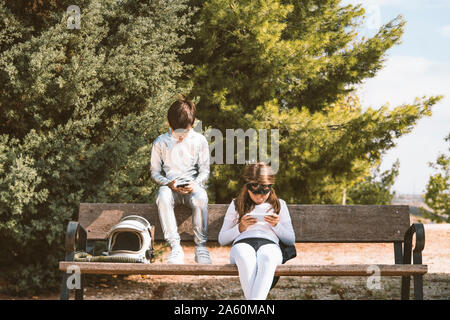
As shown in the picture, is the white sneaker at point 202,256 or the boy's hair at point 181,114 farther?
the boy's hair at point 181,114

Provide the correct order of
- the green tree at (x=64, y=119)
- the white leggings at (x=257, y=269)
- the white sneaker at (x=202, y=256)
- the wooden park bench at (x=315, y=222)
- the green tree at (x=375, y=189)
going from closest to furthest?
the white leggings at (x=257, y=269) < the white sneaker at (x=202, y=256) < the wooden park bench at (x=315, y=222) < the green tree at (x=64, y=119) < the green tree at (x=375, y=189)

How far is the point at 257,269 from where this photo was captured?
130 inches

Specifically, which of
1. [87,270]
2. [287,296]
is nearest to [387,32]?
[287,296]

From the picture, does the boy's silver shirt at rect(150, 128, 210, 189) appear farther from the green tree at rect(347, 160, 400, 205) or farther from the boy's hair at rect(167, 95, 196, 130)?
the green tree at rect(347, 160, 400, 205)

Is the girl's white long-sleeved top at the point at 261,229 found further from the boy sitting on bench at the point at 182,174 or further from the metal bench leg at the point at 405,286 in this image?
the metal bench leg at the point at 405,286

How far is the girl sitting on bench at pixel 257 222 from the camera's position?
3.42 metres

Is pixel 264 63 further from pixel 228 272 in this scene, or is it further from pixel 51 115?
pixel 228 272

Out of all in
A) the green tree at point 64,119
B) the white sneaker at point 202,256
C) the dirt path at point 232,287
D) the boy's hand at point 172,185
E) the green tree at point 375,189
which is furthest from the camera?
the green tree at point 375,189

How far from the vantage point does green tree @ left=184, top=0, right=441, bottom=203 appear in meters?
7.85

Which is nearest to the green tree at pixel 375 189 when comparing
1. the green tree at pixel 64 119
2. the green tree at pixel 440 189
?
the green tree at pixel 440 189

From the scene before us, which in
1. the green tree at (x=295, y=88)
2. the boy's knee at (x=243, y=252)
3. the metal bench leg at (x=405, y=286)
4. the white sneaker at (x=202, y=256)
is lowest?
the metal bench leg at (x=405, y=286)

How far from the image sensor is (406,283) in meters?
4.01

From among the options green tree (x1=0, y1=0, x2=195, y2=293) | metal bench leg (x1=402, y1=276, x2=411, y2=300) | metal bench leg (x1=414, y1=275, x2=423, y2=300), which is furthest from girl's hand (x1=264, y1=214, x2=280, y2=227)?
green tree (x1=0, y1=0, x2=195, y2=293)

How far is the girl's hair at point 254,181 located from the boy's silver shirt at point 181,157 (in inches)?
17.7
